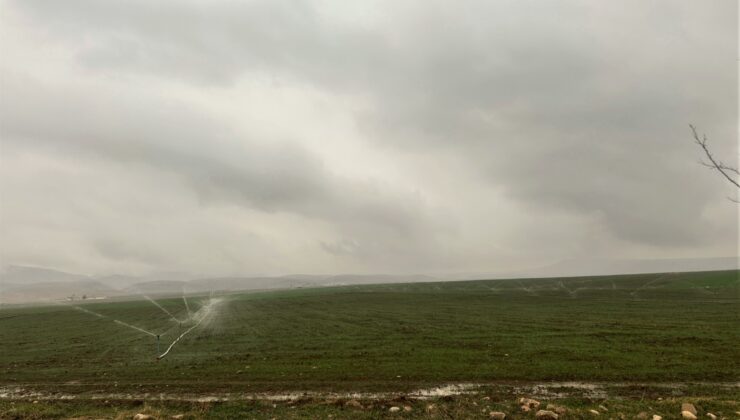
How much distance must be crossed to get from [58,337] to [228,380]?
3093cm

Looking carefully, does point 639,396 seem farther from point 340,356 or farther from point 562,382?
point 340,356

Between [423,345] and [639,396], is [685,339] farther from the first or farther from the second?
[423,345]

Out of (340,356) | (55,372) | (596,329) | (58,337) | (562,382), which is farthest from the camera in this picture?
(58,337)

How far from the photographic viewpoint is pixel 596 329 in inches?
1341

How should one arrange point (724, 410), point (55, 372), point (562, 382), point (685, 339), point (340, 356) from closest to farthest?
1. point (724, 410)
2. point (562, 382)
3. point (55, 372)
4. point (340, 356)
5. point (685, 339)

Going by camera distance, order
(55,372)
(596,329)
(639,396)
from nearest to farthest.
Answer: (639,396) → (55,372) → (596,329)

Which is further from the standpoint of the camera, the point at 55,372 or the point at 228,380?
the point at 55,372

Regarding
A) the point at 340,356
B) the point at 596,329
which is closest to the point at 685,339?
the point at 596,329

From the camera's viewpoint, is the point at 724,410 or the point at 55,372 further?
the point at 55,372

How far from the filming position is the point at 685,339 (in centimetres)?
2806

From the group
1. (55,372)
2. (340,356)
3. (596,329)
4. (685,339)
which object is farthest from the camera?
(596,329)

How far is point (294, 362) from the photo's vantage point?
23828 mm

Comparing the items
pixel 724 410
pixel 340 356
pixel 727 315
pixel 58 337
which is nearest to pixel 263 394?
pixel 340 356

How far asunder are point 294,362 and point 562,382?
1452 cm
